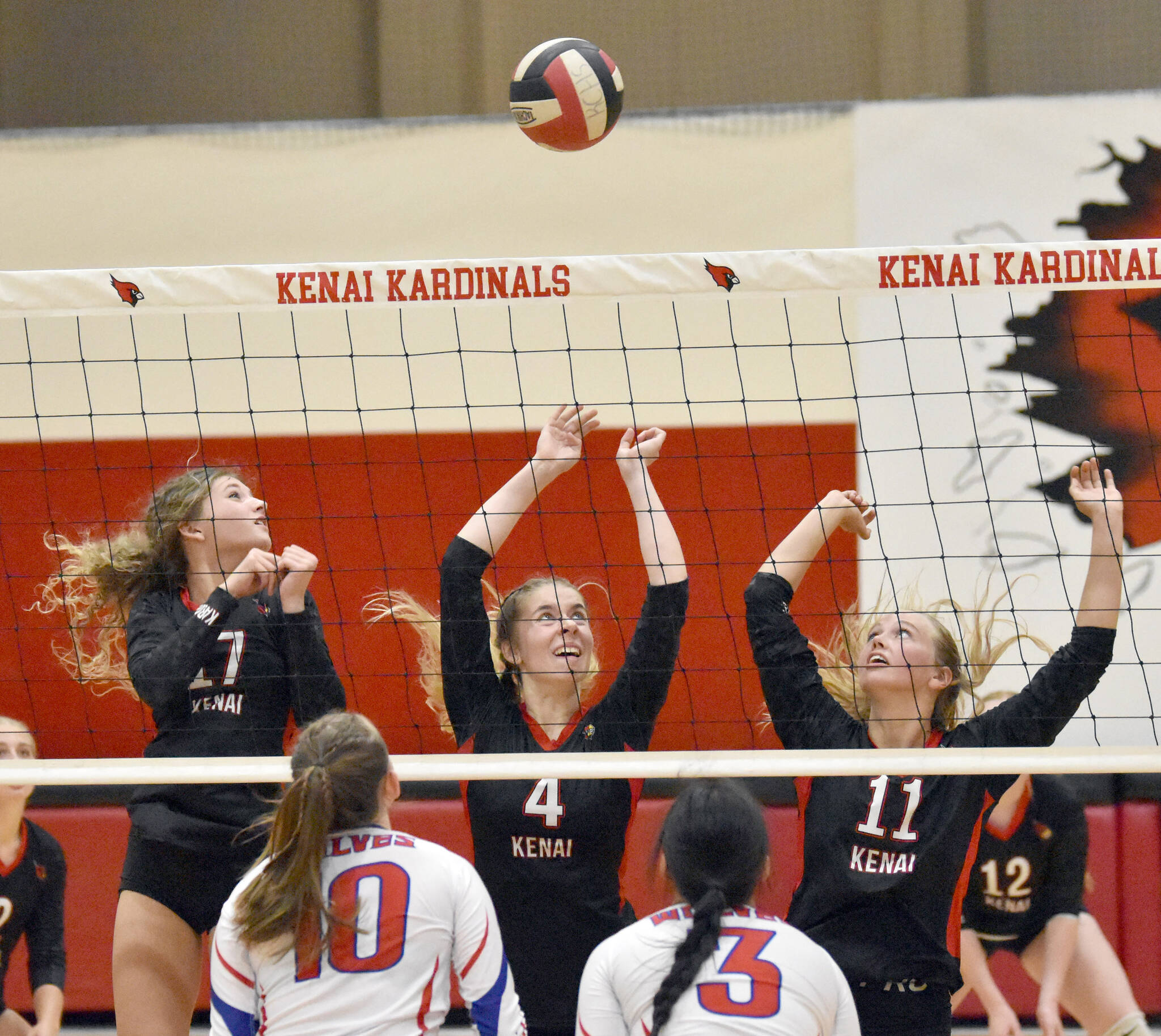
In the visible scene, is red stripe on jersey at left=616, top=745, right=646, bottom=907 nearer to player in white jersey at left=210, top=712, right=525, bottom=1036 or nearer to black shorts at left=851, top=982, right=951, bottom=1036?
black shorts at left=851, top=982, right=951, bottom=1036

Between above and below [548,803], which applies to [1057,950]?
below

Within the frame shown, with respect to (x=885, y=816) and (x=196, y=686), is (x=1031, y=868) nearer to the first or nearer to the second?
(x=885, y=816)

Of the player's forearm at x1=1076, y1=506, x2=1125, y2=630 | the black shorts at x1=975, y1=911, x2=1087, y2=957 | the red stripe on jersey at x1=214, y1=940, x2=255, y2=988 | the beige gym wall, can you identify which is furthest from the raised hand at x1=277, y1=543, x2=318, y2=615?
the black shorts at x1=975, y1=911, x2=1087, y2=957

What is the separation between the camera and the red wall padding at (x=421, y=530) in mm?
4547

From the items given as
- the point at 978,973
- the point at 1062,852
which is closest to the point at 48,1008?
the point at 978,973

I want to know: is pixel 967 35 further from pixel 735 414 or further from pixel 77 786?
pixel 77 786

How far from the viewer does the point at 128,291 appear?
2932 millimetres

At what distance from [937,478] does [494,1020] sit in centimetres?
303

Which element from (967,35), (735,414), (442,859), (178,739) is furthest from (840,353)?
(442,859)

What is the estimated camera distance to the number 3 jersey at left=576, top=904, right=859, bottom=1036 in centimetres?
190

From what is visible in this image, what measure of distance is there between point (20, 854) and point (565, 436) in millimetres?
2037

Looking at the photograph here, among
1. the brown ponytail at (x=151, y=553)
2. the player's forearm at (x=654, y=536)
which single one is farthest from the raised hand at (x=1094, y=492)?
the brown ponytail at (x=151, y=553)

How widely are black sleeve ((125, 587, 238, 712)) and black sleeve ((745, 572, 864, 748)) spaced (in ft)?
3.85

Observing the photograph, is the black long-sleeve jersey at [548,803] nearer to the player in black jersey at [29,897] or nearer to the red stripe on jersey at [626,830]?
the red stripe on jersey at [626,830]
